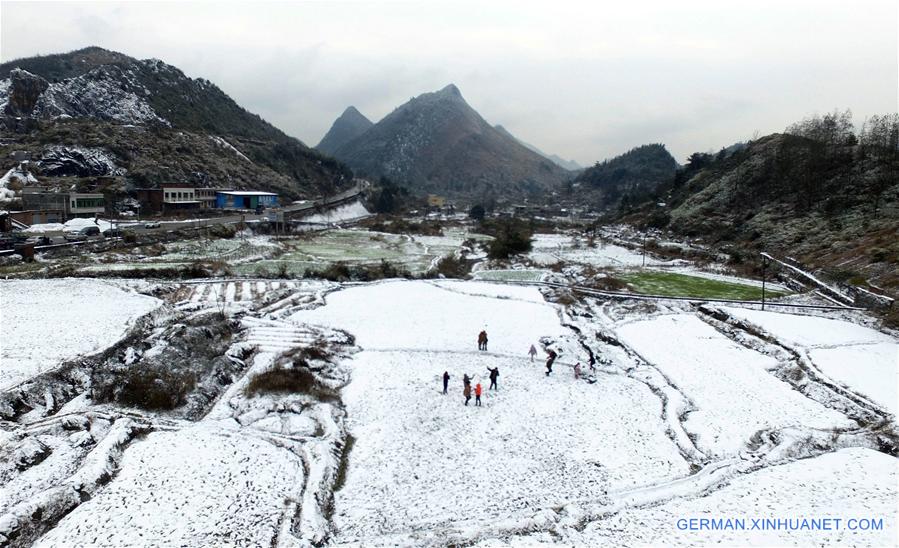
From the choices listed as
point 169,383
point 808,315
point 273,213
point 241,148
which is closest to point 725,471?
point 169,383

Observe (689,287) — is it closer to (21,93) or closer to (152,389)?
(152,389)

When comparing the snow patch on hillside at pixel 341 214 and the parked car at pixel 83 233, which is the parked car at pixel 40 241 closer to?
the parked car at pixel 83 233

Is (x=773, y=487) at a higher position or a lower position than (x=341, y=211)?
lower

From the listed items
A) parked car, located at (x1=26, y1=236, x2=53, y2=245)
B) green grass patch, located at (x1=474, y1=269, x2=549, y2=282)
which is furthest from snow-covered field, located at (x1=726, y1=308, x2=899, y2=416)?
parked car, located at (x1=26, y1=236, x2=53, y2=245)

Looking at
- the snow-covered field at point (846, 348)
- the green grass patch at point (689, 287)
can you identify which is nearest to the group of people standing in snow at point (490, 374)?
the snow-covered field at point (846, 348)

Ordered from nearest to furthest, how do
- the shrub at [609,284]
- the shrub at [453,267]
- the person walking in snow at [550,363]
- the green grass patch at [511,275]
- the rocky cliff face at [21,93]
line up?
the person walking in snow at [550,363]
the shrub at [609,284]
the green grass patch at [511,275]
the shrub at [453,267]
the rocky cliff face at [21,93]

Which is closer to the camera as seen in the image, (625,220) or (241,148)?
(625,220)

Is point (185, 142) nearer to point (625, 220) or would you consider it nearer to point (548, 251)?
point (548, 251)
